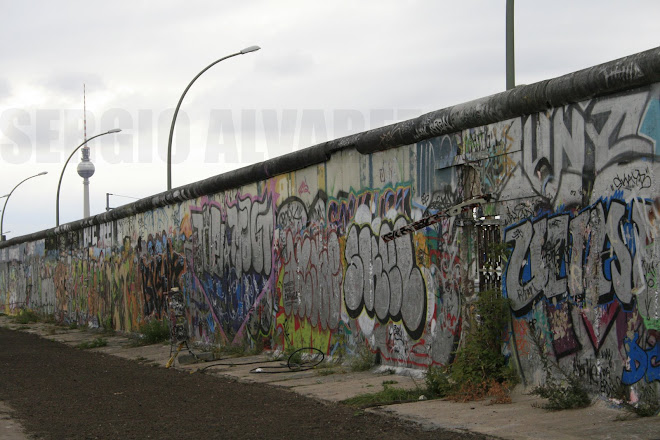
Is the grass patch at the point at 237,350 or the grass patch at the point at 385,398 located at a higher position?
the grass patch at the point at 385,398

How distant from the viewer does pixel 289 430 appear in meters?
8.77

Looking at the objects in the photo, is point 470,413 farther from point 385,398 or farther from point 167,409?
point 167,409

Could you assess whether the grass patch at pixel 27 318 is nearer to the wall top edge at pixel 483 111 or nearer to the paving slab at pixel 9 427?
the wall top edge at pixel 483 111

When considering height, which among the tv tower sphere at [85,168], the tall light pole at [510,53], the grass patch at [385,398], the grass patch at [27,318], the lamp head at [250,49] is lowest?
the grass patch at [27,318]

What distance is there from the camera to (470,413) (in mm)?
9195

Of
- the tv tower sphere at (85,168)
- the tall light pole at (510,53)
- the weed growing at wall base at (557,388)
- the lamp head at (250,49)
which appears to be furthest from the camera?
the tv tower sphere at (85,168)

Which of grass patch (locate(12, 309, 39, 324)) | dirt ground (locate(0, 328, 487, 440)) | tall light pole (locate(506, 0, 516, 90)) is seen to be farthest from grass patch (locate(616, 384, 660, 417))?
grass patch (locate(12, 309, 39, 324))

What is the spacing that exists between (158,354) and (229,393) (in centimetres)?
703

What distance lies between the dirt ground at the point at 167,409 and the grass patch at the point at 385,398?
32 cm

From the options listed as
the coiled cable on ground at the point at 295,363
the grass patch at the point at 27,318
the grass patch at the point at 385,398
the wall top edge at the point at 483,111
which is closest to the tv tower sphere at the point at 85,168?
the grass patch at the point at 27,318

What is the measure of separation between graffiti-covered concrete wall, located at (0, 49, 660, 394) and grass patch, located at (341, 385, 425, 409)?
110 centimetres

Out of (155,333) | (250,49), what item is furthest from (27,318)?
(250,49)

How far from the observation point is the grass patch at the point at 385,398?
33.1 ft

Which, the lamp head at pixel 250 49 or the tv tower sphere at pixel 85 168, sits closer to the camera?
the lamp head at pixel 250 49
